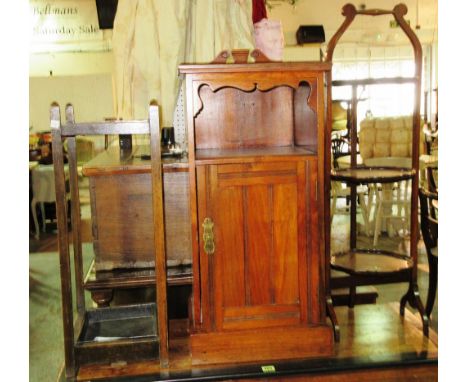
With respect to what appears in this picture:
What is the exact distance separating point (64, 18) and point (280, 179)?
787 cm

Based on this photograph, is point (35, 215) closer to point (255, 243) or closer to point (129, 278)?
point (129, 278)

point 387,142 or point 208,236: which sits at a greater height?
point 387,142

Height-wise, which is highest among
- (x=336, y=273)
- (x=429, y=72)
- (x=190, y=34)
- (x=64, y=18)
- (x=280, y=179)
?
(x=64, y=18)

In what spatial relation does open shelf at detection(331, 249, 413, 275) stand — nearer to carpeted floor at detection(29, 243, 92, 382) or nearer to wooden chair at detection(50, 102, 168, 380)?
wooden chair at detection(50, 102, 168, 380)

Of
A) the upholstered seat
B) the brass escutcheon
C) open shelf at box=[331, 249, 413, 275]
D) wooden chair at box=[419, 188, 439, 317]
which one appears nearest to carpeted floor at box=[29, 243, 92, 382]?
the brass escutcheon

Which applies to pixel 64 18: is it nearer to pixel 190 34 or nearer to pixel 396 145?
pixel 396 145

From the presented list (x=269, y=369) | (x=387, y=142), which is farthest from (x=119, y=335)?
(x=387, y=142)

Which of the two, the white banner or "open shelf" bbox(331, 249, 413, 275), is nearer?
"open shelf" bbox(331, 249, 413, 275)

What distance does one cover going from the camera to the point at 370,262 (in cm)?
256

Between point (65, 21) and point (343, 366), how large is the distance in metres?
8.20

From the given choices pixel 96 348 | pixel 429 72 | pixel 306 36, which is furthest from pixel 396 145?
pixel 96 348

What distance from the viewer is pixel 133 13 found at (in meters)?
2.66

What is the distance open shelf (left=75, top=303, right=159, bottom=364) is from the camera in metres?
1.96

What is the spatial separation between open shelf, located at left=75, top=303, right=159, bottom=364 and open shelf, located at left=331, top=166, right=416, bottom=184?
1.02 m
